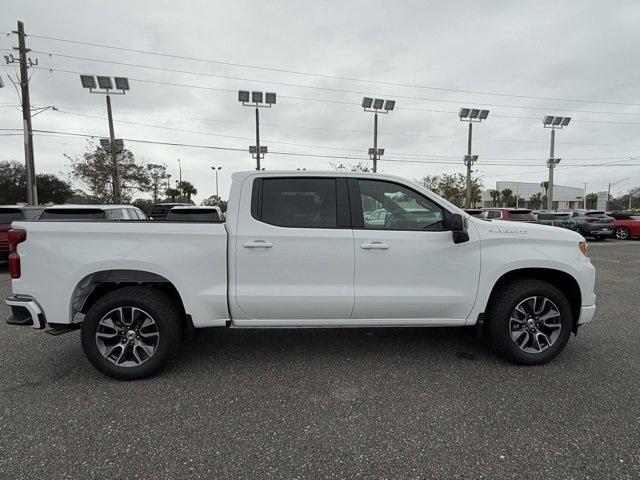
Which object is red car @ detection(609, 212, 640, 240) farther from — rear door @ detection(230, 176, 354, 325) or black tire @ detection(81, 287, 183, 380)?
black tire @ detection(81, 287, 183, 380)

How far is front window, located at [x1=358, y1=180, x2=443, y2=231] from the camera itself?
136 inches

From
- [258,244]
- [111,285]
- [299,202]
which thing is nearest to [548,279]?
[299,202]

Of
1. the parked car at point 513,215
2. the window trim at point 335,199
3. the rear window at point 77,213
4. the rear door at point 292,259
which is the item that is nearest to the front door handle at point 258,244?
the rear door at point 292,259

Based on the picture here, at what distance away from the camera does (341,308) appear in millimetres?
3367

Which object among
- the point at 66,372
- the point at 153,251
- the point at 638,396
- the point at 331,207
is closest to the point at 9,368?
the point at 66,372

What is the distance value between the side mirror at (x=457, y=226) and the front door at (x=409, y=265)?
9cm

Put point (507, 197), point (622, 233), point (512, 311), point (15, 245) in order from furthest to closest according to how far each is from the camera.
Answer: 1. point (507, 197)
2. point (622, 233)
3. point (512, 311)
4. point (15, 245)

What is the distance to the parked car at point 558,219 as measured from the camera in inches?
745

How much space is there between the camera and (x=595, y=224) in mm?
18062

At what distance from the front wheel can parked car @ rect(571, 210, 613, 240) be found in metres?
0.43

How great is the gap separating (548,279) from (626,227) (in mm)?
19819

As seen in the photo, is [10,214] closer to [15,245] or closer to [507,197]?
[15,245]

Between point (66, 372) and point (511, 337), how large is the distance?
4386 millimetres

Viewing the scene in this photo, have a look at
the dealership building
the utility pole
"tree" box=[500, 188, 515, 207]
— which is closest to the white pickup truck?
the utility pole
